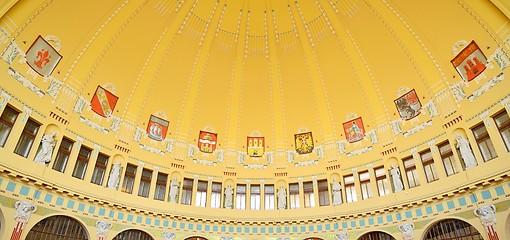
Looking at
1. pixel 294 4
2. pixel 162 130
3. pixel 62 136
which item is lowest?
pixel 62 136

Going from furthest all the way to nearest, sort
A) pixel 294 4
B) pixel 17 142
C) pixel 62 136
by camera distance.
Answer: pixel 294 4 < pixel 62 136 < pixel 17 142

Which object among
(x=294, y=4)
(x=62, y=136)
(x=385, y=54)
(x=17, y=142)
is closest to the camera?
(x=17, y=142)

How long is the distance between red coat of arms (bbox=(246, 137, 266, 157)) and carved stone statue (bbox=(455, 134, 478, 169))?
12892 mm

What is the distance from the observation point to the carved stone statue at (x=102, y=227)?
18.1m

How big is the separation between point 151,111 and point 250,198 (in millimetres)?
9424

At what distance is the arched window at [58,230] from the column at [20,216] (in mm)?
665

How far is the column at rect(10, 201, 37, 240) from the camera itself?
48.6 ft

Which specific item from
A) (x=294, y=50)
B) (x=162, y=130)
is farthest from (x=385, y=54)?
(x=162, y=130)

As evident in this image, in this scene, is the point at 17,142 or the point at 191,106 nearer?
the point at 17,142

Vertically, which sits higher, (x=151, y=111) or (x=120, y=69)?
(x=120, y=69)

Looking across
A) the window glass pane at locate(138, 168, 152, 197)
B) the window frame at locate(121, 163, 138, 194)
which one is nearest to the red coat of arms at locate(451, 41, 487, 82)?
the window glass pane at locate(138, 168, 152, 197)

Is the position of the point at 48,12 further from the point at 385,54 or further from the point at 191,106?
the point at 385,54

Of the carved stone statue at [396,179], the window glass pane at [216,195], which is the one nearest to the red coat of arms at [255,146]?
the window glass pane at [216,195]

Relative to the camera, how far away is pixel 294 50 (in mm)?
24250
